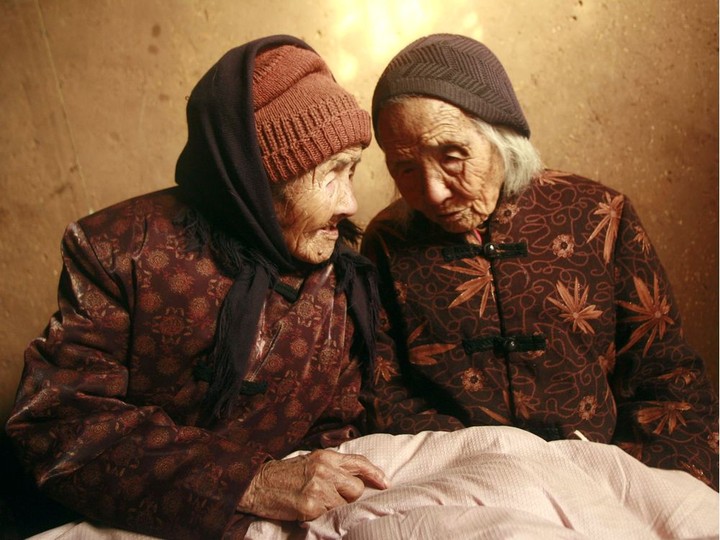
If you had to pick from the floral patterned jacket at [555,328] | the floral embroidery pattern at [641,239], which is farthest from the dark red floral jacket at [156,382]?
the floral embroidery pattern at [641,239]

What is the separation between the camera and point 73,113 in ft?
6.34

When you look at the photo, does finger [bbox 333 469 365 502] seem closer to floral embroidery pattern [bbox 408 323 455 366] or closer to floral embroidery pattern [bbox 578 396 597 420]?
floral embroidery pattern [bbox 408 323 455 366]

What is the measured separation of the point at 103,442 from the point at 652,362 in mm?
1245

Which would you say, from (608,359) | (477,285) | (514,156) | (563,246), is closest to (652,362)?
(608,359)

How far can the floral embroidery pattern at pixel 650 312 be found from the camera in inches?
62.5

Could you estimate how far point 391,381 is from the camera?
1.70 meters

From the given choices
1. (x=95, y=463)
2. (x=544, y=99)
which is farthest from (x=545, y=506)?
(x=544, y=99)

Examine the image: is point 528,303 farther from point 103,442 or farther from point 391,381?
point 103,442

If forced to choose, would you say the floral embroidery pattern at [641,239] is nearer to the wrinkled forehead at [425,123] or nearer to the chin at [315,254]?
the wrinkled forehead at [425,123]

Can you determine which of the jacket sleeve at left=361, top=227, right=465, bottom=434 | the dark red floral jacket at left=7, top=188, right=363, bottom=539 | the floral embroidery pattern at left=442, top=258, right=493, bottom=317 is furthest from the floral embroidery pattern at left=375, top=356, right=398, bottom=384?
the floral embroidery pattern at left=442, top=258, right=493, bottom=317

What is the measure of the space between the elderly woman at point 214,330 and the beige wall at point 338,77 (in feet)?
1.72

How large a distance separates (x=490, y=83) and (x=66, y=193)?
49.6 inches

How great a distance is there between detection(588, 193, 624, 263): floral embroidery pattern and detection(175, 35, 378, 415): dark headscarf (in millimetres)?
733

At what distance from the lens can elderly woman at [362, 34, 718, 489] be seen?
1.54m
